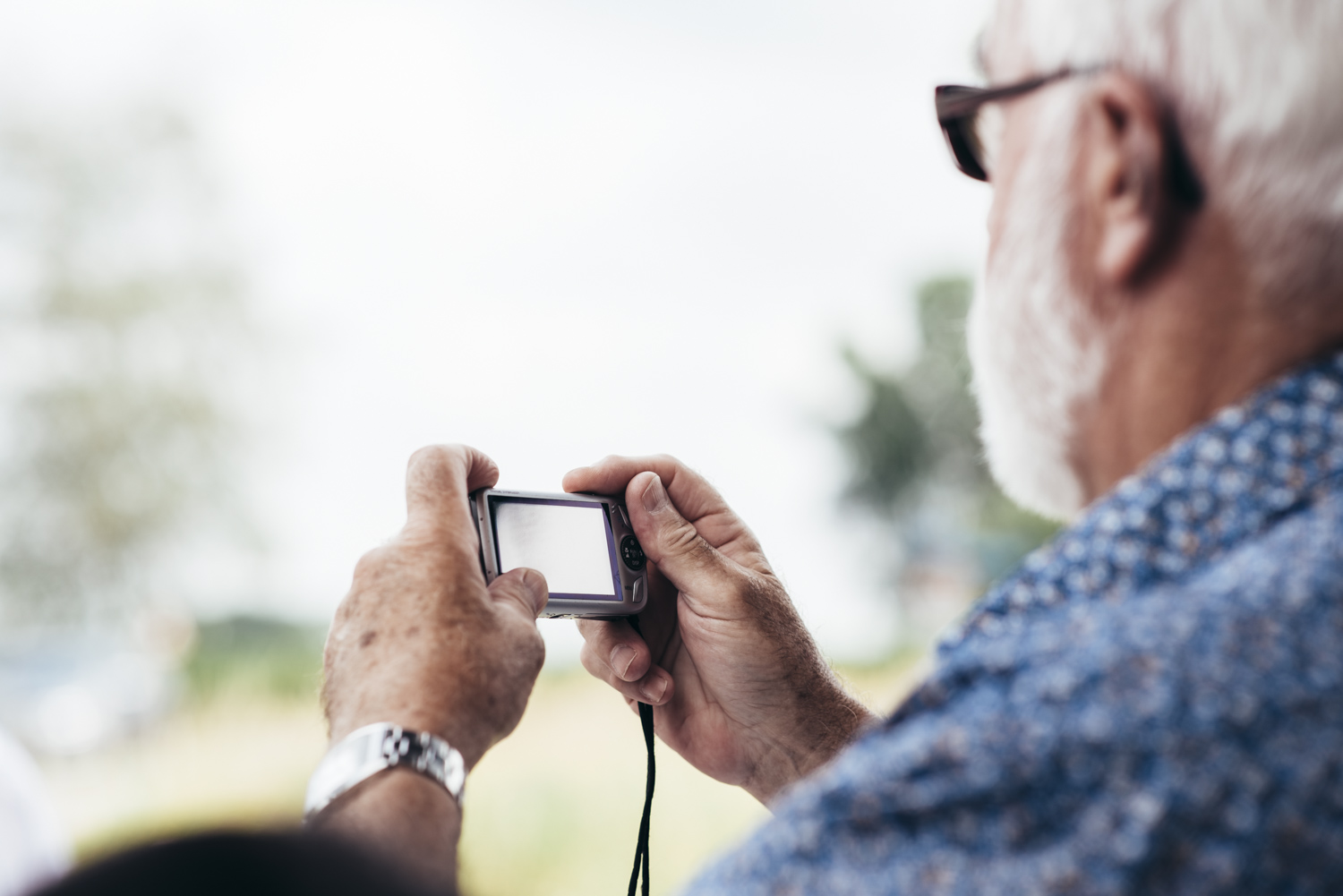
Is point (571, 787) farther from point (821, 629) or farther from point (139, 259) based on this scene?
point (139, 259)

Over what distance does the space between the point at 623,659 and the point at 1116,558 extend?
1.72 ft

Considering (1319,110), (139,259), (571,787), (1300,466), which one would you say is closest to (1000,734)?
(1300,466)

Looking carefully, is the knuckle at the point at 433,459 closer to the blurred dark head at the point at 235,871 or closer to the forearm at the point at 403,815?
the forearm at the point at 403,815

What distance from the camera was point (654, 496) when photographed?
90 cm

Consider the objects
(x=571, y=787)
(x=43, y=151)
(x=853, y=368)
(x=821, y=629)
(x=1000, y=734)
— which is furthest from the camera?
(x=853, y=368)

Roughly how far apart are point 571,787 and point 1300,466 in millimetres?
2825

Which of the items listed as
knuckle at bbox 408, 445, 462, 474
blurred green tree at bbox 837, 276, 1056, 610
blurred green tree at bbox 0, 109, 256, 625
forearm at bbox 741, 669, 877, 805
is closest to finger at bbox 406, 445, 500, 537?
knuckle at bbox 408, 445, 462, 474

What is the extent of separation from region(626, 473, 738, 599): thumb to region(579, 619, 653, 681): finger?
0.22 feet

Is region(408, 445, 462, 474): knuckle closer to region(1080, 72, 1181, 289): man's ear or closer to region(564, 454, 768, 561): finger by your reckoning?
region(564, 454, 768, 561): finger

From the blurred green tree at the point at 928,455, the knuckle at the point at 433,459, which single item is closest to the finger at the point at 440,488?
the knuckle at the point at 433,459

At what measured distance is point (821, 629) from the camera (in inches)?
41.1

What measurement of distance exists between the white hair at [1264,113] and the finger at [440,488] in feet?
1.69

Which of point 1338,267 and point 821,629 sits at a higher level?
A: point 1338,267

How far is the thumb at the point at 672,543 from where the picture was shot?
88 centimetres
